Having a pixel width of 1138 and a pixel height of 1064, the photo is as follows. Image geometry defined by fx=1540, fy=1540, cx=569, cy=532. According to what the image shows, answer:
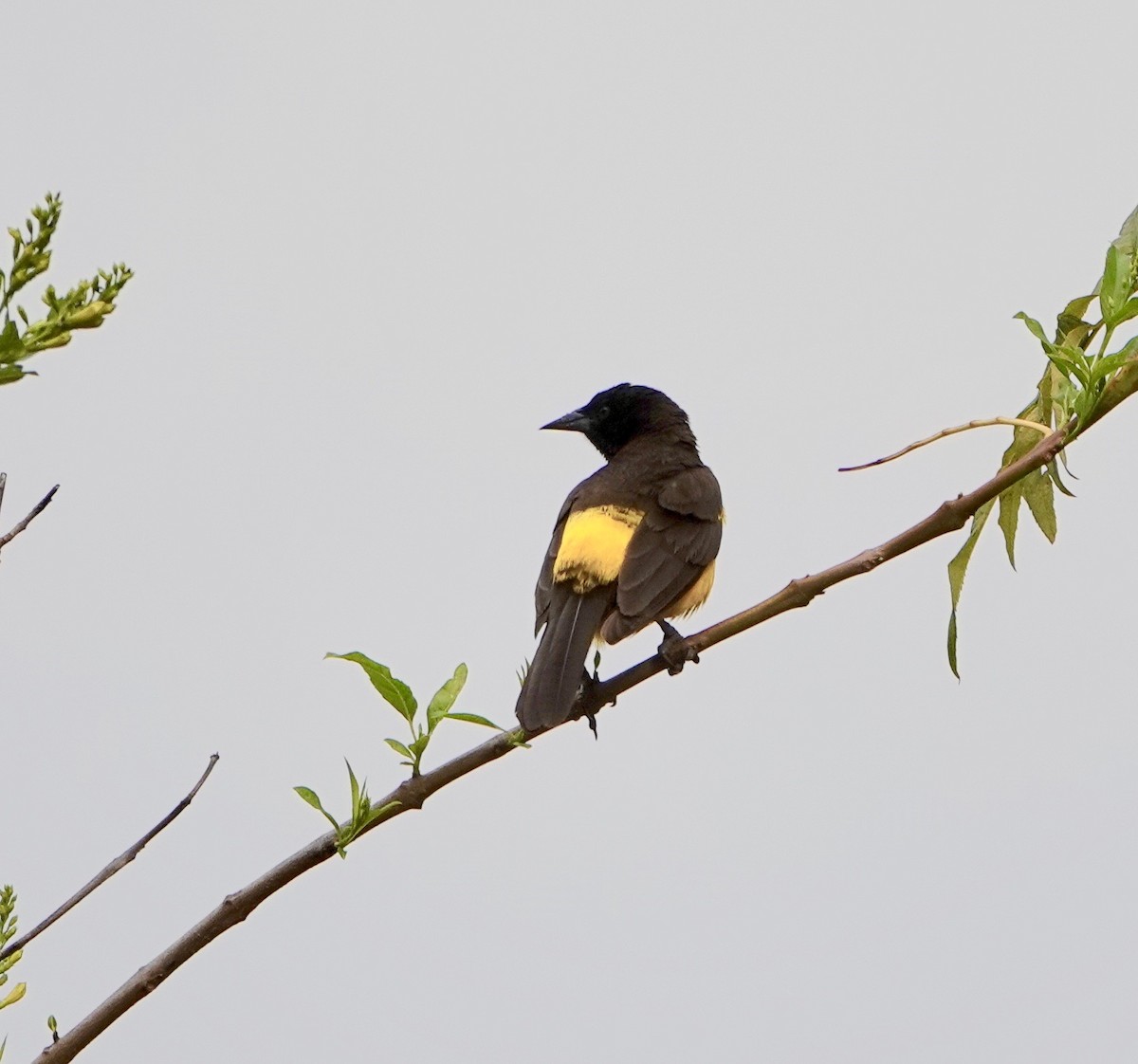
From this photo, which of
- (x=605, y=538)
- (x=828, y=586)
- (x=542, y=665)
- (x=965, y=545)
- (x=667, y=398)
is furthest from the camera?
(x=667, y=398)

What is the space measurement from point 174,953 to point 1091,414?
4.99 ft

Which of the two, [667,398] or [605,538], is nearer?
[605,538]

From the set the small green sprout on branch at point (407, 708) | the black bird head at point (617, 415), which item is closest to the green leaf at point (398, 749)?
the small green sprout on branch at point (407, 708)

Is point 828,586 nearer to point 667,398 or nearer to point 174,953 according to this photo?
point 174,953

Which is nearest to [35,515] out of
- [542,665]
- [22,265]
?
[22,265]

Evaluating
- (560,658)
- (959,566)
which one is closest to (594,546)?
(560,658)

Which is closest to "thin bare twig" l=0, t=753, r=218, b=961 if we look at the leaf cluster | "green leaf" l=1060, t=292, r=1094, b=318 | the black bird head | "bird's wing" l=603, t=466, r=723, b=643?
the leaf cluster

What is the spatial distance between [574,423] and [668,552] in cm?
202

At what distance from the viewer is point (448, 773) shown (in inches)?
94.0

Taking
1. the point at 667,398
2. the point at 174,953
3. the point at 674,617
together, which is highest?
the point at 667,398

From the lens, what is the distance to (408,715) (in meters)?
2.66

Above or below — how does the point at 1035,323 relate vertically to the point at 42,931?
above

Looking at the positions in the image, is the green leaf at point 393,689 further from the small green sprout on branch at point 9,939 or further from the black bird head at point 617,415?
the black bird head at point 617,415

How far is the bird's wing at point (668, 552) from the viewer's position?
4.58 m
